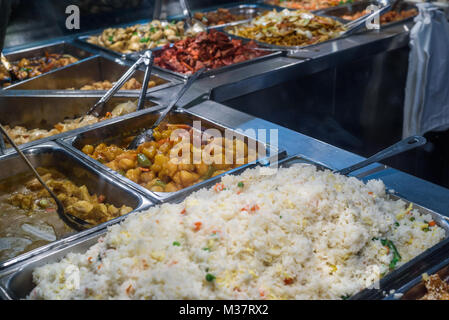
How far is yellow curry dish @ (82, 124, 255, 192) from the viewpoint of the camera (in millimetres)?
1973

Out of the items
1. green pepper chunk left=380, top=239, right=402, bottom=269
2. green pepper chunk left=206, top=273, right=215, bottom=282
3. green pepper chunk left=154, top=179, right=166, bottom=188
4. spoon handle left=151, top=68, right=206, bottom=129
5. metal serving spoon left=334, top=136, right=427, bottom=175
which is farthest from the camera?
spoon handle left=151, top=68, right=206, bottom=129

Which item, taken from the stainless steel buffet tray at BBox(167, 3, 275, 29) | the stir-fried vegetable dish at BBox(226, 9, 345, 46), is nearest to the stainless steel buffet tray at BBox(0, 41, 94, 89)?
the stir-fried vegetable dish at BBox(226, 9, 345, 46)

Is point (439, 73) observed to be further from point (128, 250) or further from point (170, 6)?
point (128, 250)

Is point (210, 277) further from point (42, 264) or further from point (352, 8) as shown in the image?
point (352, 8)

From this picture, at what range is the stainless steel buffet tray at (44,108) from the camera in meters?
2.81

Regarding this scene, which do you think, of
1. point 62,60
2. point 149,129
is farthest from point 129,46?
point 149,129

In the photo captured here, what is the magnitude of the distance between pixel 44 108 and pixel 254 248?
6.78 feet

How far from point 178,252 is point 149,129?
120 centimetres

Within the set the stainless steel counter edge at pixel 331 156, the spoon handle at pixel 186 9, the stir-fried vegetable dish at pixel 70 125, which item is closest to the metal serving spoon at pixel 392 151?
the stainless steel counter edge at pixel 331 156

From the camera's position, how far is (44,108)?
286cm

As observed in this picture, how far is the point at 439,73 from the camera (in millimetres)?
4004

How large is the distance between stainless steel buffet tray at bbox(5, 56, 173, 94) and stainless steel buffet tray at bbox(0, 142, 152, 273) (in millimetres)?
1078

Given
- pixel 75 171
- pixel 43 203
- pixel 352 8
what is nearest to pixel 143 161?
pixel 75 171

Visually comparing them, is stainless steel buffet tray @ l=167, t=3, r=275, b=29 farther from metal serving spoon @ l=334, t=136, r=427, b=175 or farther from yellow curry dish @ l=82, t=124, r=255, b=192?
metal serving spoon @ l=334, t=136, r=427, b=175
